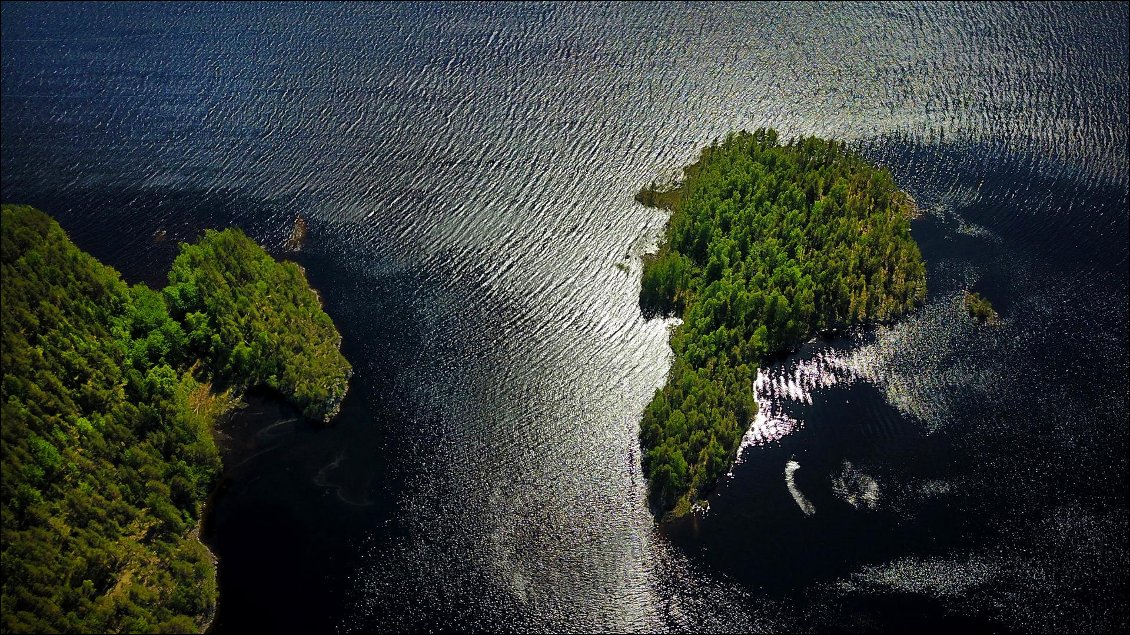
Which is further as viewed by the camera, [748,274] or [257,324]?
[748,274]

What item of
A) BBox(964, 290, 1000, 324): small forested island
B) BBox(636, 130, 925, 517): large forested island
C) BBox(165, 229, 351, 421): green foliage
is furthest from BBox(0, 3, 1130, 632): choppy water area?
BBox(165, 229, 351, 421): green foliage

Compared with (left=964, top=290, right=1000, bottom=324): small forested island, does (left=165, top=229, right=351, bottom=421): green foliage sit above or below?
above

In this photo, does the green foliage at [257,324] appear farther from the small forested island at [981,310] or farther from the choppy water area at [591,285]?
the small forested island at [981,310]

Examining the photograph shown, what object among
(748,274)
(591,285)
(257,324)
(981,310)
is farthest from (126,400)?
(981,310)

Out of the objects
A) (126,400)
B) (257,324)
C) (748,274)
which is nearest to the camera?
(126,400)

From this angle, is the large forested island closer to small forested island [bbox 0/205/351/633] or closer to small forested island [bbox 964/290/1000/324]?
small forested island [bbox 964/290/1000/324]

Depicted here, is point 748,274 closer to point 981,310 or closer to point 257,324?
point 981,310
